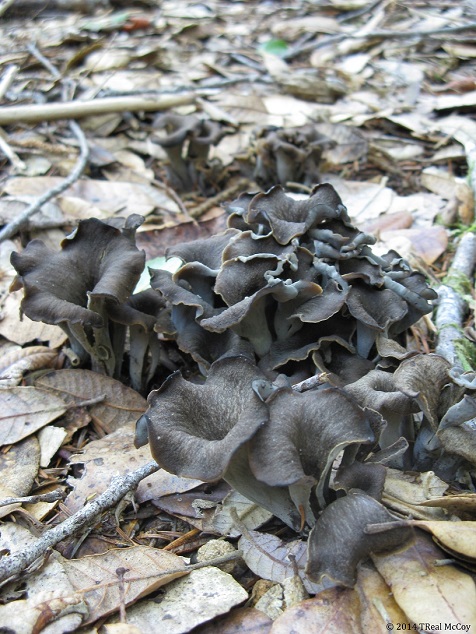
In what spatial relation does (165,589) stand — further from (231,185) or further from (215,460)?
(231,185)

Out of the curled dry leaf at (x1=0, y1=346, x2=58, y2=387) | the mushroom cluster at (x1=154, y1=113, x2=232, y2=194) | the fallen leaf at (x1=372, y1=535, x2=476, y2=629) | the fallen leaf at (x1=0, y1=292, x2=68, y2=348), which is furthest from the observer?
the mushroom cluster at (x1=154, y1=113, x2=232, y2=194)

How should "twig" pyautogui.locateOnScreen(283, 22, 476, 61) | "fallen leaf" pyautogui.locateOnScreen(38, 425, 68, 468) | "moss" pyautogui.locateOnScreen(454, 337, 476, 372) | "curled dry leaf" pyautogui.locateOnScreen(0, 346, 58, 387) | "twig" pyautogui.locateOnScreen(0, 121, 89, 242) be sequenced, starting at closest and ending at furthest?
"fallen leaf" pyautogui.locateOnScreen(38, 425, 68, 468)
"moss" pyautogui.locateOnScreen(454, 337, 476, 372)
"curled dry leaf" pyautogui.locateOnScreen(0, 346, 58, 387)
"twig" pyautogui.locateOnScreen(0, 121, 89, 242)
"twig" pyautogui.locateOnScreen(283, 22, 476, 61)

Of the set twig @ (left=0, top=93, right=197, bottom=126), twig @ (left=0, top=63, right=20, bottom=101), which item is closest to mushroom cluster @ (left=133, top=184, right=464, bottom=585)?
twig @ (left=0, top=93, right=197, bottom=126)

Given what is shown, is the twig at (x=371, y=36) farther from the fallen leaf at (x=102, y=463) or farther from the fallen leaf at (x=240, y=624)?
the fallen leaf at (x=240, y=624)

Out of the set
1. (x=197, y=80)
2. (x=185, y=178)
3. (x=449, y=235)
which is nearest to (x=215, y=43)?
(x=197, y=80)

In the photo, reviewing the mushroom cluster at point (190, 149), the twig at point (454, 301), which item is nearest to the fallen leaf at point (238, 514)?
the twig at point (454, 301)

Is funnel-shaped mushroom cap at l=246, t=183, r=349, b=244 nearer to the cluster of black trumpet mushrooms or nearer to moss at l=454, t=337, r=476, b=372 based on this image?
the cluster of black trumpet mushrooms

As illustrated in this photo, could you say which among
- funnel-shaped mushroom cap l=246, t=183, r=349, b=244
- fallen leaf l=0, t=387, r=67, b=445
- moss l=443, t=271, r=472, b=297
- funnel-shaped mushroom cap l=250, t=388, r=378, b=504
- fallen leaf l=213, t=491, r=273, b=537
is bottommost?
moss l=443, t=271, r=472, b=297
